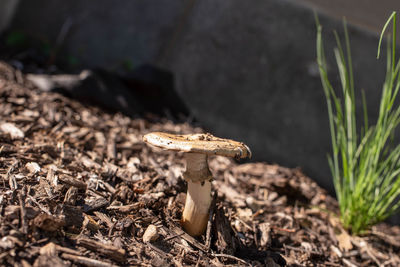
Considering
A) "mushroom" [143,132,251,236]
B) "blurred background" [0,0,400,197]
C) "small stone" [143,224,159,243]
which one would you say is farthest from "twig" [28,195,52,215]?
"blurred background" [0,0,400,197]

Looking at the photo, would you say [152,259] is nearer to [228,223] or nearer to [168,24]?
[228,223]

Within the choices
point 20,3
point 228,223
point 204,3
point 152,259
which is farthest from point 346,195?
point 20,3

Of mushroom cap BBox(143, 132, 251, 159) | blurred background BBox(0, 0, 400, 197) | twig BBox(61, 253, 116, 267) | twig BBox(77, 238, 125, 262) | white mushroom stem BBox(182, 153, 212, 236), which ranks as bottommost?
twig BBox(61, 253, 116, 267)

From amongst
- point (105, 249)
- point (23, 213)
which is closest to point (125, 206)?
point (105, 249)

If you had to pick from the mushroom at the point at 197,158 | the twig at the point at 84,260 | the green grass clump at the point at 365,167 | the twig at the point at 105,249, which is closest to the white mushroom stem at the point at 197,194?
the mushroom at the point at 197,158

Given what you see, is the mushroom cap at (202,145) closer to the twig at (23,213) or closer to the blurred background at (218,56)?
the twig at (23,213)

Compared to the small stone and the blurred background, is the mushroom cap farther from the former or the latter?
the blurred background
